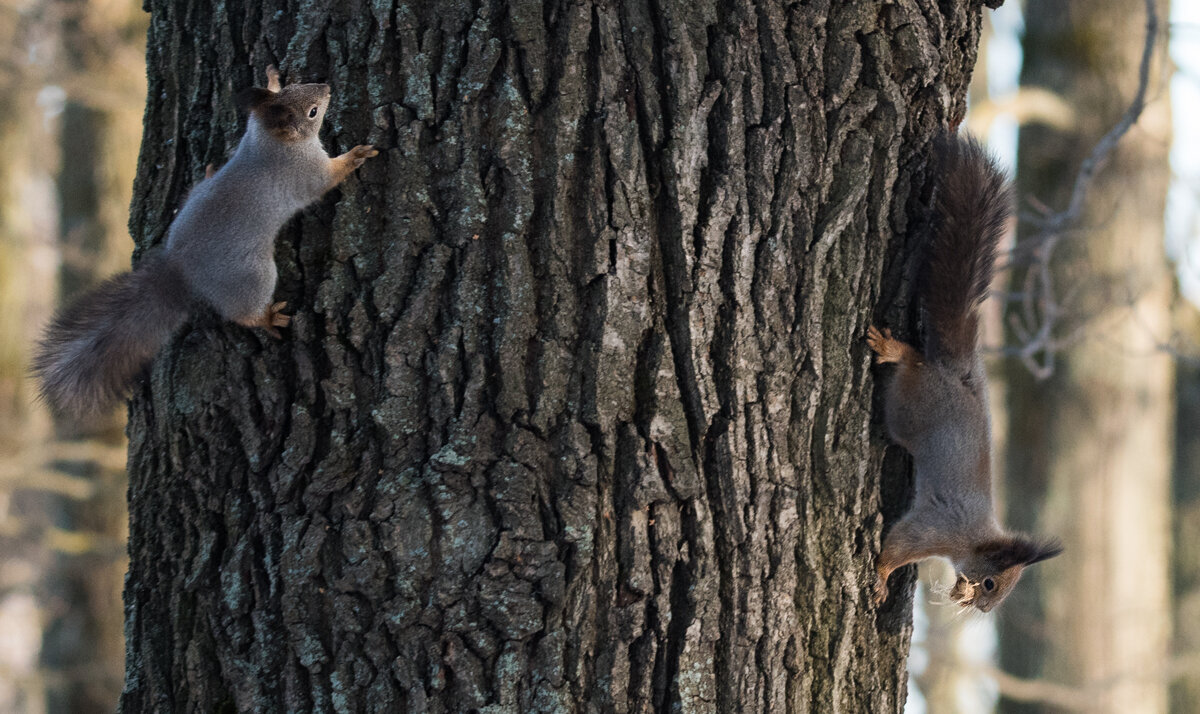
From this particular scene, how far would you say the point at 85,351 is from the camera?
5.94ft

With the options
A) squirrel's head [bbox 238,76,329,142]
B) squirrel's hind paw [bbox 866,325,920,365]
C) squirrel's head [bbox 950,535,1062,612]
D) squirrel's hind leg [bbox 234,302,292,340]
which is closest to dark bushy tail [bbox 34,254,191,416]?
squirrel's hind leg [bbox 234,302,292,340]

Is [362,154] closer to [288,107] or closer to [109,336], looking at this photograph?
[288,107]

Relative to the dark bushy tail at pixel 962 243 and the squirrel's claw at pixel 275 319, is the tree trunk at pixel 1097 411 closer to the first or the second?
the dark bushy tail at pixel 962 243

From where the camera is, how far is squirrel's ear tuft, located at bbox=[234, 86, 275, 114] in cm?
166

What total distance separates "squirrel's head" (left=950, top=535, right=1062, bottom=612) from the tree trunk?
289 cm

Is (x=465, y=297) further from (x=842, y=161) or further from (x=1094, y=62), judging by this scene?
(x=1094, y=62)

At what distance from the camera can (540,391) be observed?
62.1 inches

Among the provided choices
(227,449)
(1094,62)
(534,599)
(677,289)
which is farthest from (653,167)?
(1094,62)

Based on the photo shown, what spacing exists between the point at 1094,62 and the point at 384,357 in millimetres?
5109

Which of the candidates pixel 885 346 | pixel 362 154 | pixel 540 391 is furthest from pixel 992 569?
pixel 362 154

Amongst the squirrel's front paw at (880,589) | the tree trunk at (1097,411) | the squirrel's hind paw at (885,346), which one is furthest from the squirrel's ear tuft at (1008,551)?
the tree trunk at (1097,411)

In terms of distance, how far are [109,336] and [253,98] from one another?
0.52m

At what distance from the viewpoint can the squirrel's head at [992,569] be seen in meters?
2.80

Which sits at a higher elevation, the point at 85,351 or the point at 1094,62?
the point at 1094,62
